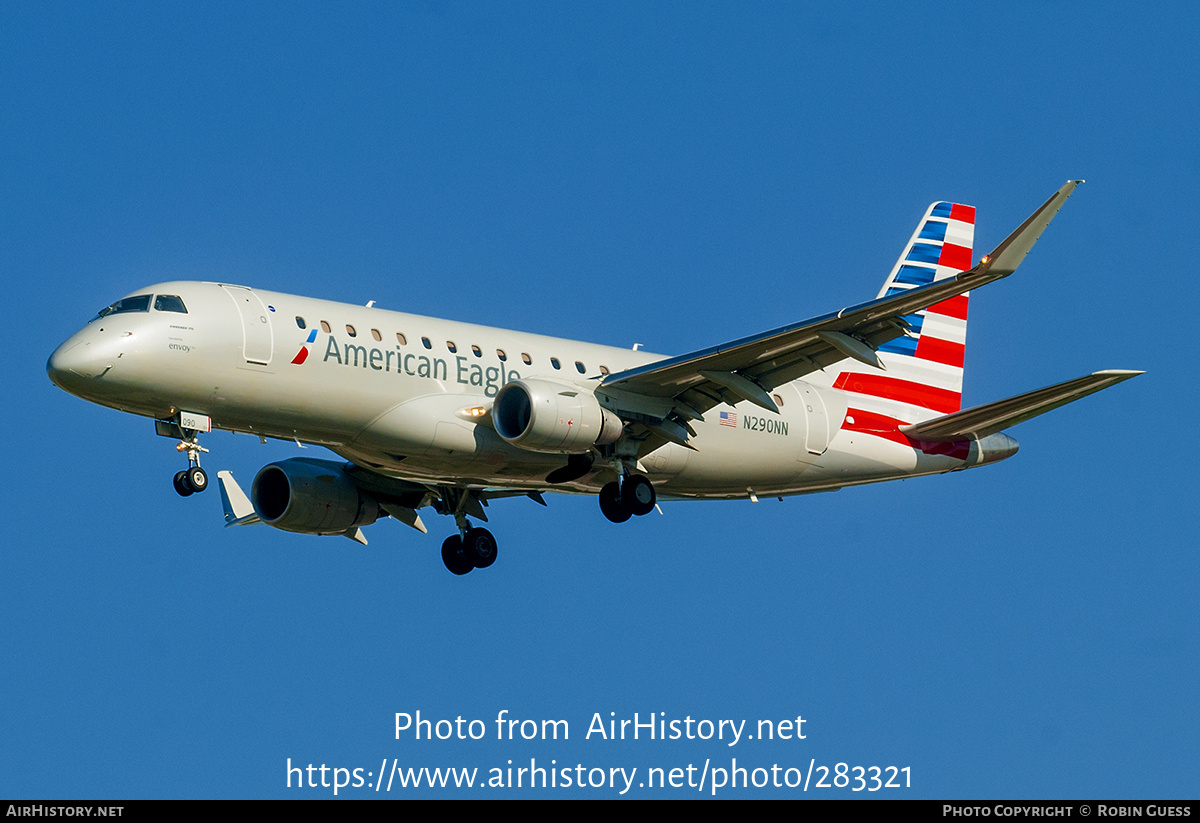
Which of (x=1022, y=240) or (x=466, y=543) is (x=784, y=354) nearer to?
(x=1022, y=240)

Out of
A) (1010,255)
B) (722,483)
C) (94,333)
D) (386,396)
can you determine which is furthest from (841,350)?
(94,333)

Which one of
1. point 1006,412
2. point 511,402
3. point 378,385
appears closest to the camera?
point 378,385

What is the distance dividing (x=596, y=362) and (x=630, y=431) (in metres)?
2.08

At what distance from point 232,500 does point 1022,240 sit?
71.8 feet

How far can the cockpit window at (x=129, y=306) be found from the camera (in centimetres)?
3145

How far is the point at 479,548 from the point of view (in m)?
39.5

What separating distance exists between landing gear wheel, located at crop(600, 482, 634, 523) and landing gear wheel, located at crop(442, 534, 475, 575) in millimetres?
4862

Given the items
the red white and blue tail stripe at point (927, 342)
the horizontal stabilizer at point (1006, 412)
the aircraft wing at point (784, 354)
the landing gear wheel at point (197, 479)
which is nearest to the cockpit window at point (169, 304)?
the landing gear wheel at point (197, 479)

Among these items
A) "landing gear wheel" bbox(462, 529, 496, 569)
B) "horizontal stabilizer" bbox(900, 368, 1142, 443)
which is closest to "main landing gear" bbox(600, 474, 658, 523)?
"landing gear wheel" bbox(462, 529, 496, 569)

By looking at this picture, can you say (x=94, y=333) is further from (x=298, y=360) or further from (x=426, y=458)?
(x=426, y=458)

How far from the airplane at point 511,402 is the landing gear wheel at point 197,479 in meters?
0.05

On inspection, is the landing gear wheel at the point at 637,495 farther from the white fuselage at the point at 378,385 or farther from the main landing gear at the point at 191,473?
the main landing gear at the point at 191,473

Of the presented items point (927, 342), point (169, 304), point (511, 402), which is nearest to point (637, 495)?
point (511, 402)

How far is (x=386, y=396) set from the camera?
108 ft
